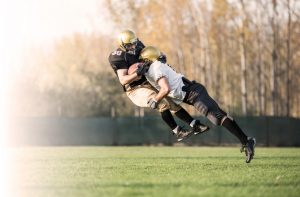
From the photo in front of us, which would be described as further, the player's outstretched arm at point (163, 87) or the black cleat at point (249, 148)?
the player's outstretched arm at point (163, 87)

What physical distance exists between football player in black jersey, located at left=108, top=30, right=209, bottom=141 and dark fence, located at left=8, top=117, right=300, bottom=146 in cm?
2267

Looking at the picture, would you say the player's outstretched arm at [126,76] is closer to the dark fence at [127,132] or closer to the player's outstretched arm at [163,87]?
the player's outstretched arm at [163,87]

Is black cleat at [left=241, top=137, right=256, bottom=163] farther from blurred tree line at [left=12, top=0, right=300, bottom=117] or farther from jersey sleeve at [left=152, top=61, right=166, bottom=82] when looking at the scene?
blurred tree line at [left=12, top=0, right=300, bottom=117]

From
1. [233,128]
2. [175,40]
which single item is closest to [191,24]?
[175,40]

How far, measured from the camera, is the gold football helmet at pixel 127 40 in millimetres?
13367

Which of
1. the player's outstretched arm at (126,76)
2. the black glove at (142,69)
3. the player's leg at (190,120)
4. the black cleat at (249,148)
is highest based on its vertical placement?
the black glove at (142,69)

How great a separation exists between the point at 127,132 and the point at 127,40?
2555 cm

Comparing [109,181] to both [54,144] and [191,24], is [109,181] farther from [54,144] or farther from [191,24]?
[191,24]

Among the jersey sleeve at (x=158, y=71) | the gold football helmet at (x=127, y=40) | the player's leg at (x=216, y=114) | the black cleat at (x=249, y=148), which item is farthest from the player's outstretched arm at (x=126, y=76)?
the black cleat at (x=249, y=148)

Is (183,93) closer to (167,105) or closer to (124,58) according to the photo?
(167,105)

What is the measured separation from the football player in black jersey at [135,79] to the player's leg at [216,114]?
500 millimetres

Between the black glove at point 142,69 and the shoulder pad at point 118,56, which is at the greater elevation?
the shoulder pad at point 118,56

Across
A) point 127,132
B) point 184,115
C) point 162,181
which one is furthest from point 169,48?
point 162,181

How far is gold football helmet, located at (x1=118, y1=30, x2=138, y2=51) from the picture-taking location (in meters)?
13.4
